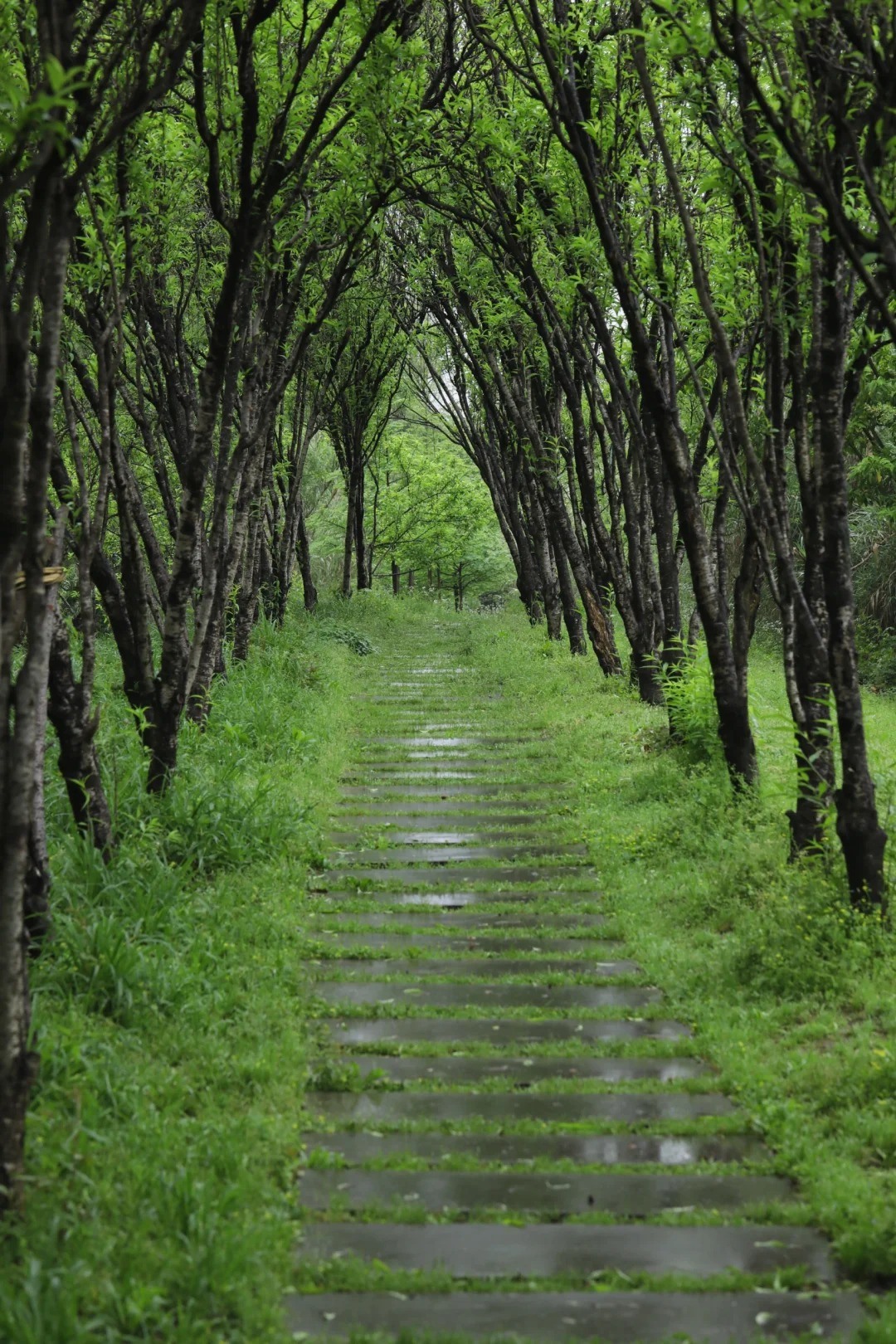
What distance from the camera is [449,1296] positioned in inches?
137

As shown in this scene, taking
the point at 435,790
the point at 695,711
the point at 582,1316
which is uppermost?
the point at 695,711

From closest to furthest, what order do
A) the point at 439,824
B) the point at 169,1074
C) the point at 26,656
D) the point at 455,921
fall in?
the point at 26,656 → the point at 169,1074 → the point at 455,921 → the point at 439,824

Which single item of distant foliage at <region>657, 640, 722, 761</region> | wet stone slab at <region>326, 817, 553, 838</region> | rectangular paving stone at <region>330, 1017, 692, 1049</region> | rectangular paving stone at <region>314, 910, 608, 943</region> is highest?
distant foliage at <region>657, 640, 722, 761</region>

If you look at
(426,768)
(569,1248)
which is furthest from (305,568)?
(569,1248)

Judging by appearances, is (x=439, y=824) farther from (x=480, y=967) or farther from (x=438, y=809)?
(x=480, y=967)

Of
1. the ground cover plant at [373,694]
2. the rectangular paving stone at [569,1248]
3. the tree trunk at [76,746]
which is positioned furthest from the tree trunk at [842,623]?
the tree trunk at [76,746]

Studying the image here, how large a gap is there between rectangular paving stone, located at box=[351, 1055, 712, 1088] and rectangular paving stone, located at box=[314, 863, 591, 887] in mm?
2599

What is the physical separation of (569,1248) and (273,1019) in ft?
6.82

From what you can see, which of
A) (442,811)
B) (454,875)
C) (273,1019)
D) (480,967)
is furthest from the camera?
(442,811)

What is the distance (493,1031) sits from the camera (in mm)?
5527

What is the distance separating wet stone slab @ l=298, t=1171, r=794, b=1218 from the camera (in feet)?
13.0

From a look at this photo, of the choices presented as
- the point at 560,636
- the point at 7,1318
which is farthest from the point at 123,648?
the point at 560,636

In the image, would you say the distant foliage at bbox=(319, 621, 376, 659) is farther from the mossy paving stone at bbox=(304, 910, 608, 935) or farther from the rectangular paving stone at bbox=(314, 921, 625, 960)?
the rectangular paving stone at bbox=(314, 921, 625, 960)

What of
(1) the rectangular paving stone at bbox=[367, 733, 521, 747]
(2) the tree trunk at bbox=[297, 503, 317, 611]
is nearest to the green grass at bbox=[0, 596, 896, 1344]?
(1) the rectangular paving stone at bbox=[367, 733, 521, 747]
